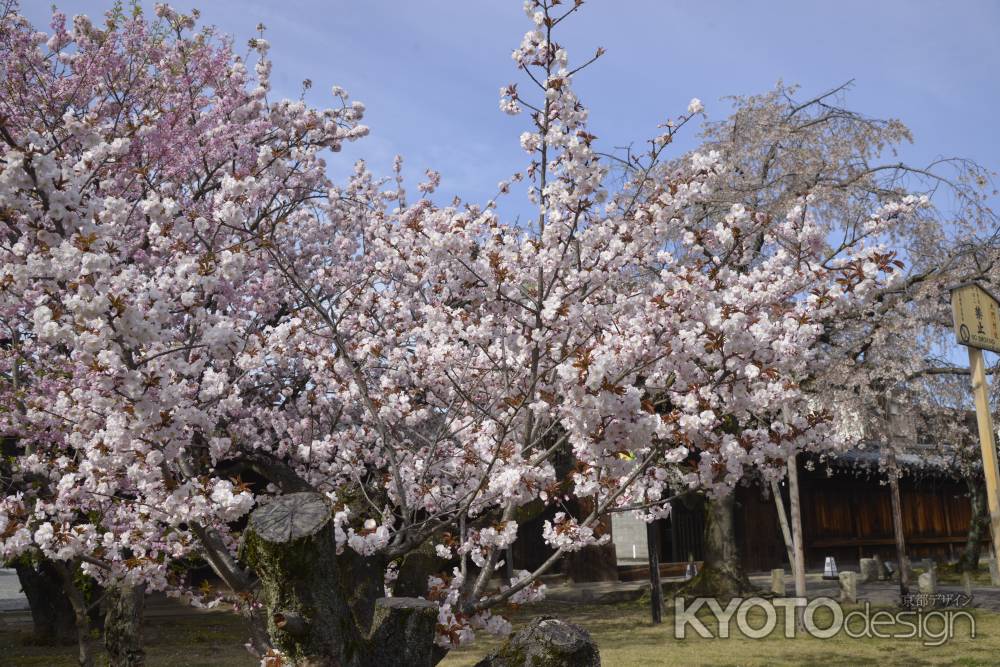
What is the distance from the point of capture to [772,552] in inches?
961

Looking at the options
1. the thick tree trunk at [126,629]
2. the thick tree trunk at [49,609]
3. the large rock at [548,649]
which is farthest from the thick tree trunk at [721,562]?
the large rock at [548,649]

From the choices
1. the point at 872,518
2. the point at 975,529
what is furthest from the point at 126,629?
the point at 872,518

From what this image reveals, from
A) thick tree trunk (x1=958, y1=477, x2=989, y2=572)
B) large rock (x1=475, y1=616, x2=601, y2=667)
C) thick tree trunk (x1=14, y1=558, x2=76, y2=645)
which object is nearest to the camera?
large rock (x1=475, y1=616, x2=601, y2=667)

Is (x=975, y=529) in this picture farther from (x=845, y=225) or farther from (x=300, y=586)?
(x=300, y=586)

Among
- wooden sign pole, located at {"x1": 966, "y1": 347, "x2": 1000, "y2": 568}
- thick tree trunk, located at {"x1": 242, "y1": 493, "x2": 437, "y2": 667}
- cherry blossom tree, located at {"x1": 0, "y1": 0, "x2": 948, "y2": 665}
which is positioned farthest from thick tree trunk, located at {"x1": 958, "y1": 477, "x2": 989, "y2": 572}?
thick tree trunk, located at {"x1": 242, "y1": 493, "x2": 437, "y2": 667}

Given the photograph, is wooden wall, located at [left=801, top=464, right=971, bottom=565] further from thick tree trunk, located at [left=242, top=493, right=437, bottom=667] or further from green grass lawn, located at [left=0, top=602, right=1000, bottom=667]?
thick tree trunk, located at [left=242, top=493, right=437, bottom=667]

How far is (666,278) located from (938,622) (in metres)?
9.80

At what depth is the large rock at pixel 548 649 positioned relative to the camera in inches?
219

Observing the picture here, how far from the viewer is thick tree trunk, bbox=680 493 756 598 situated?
16.3 meters

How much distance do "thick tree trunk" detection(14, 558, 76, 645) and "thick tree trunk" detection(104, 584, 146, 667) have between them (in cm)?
Result: 527

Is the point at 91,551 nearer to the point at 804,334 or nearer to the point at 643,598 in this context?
the point at 804,334

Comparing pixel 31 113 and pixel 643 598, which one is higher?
pixel 31 113

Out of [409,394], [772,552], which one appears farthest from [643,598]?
[409,394]

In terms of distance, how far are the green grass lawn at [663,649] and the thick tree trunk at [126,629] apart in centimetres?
278
